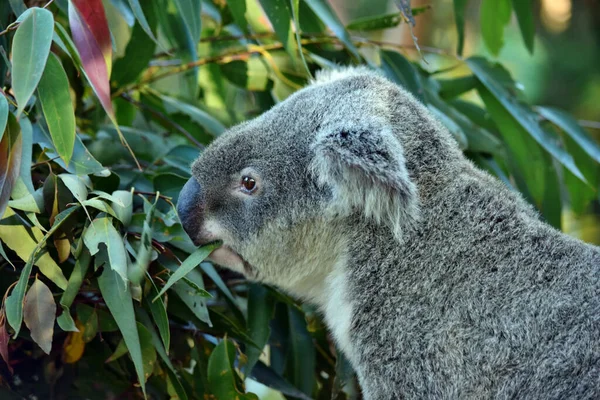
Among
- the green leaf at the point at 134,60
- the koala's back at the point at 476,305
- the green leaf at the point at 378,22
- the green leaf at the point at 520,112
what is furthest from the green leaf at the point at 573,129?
the green leaf at the point at 134,60

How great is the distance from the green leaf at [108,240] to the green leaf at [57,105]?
243 mm

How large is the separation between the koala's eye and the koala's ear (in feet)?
0.68

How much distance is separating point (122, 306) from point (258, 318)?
73 cm

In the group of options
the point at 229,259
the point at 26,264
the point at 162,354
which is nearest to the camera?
the point at 26,264


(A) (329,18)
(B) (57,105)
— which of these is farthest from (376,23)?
(B) (57,105)

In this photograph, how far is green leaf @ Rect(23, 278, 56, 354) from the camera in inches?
81.5

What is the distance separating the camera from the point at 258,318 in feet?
9.30

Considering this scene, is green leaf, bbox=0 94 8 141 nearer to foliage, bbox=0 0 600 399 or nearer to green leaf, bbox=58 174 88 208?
foliage, bbox=0 0 600 399

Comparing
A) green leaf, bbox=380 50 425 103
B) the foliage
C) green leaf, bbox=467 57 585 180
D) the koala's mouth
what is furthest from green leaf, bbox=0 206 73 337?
green leaf, bbox=467 57 585 180

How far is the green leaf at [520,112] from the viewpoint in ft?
10.7

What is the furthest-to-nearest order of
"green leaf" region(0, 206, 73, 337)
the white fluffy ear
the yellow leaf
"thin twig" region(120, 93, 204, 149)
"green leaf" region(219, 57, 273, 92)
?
"green leaf" region(219, 57, 273, 92)
"thin twig" region(120, 93, 204, 149)
the white fluffy ear
the yellow leaf
"green leaf" region(0, 206, 73, 337)

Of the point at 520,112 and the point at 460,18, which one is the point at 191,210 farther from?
the point at 460,18

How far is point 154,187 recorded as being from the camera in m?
2.82

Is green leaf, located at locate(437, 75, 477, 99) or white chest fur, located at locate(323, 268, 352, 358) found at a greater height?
green leaf, located at locate(437, 75, 477, 99)
